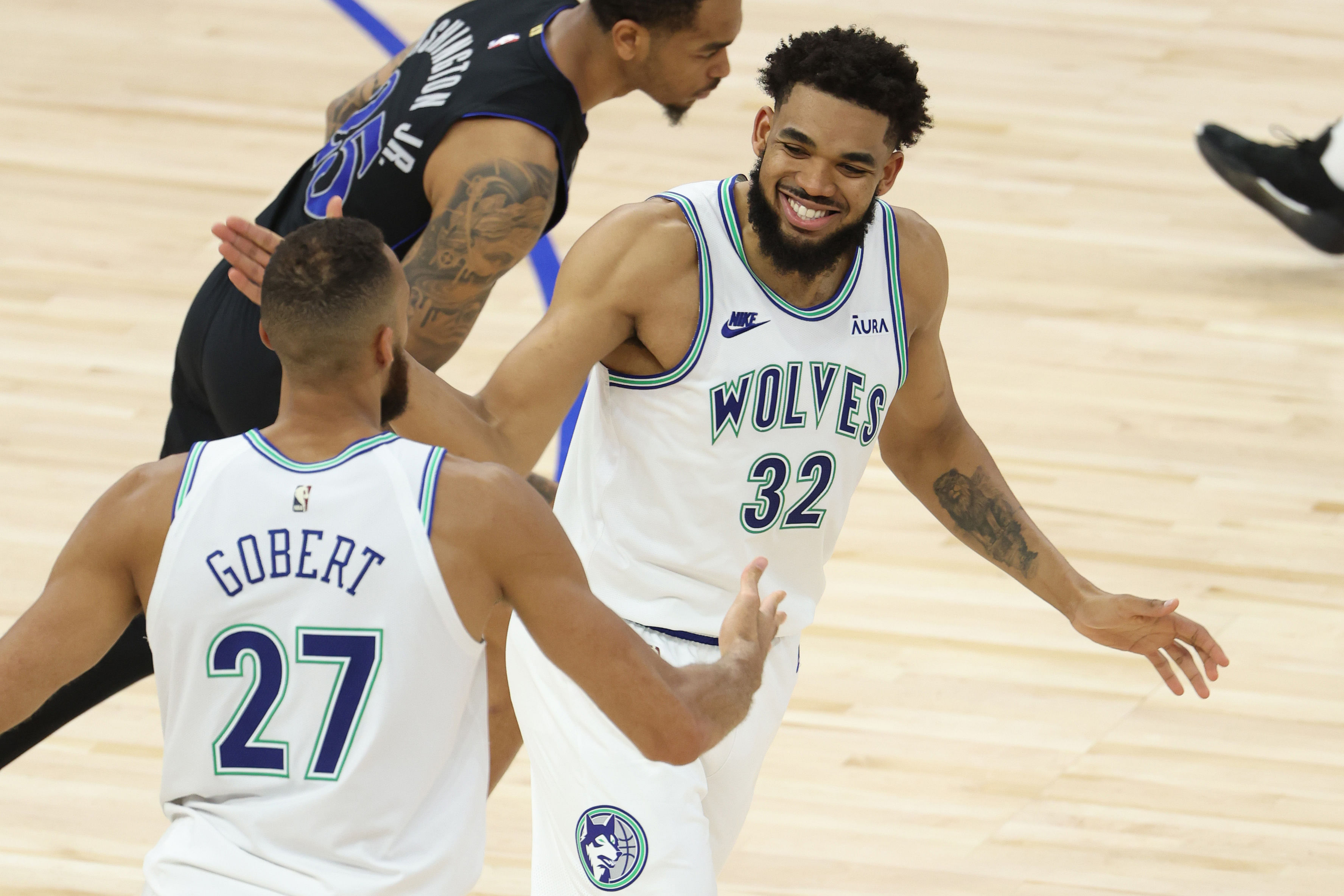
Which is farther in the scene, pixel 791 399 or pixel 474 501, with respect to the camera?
pixel 791 399

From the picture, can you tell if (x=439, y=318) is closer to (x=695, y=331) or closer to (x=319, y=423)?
(x=695, y=331)

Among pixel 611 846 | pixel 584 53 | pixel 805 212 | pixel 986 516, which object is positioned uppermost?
pixel 584 53

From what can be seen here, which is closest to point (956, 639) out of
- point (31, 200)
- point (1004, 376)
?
point (1004, 376)

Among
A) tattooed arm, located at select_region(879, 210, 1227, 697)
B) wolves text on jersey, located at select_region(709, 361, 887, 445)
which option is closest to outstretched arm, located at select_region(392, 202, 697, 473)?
wolves text on jersey, located at select_region(709, 361, 887, 445)

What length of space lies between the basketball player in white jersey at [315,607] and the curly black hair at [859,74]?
0.92 metres

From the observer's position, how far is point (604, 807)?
2.85m

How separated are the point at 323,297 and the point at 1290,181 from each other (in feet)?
18.6

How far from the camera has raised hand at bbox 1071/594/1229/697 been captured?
3.16 m

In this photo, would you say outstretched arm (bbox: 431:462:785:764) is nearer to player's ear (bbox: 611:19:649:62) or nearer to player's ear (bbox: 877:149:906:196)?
player's ear (bbox: 877:149:906:196)

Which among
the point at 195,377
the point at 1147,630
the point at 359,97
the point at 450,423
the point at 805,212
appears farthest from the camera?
the point at 359,97

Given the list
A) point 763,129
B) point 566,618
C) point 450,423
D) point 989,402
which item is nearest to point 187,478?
point 566,618

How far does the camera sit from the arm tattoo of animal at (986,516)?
327 cm

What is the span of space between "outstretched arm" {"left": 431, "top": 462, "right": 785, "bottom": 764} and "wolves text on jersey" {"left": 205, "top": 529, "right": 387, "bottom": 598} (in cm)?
10

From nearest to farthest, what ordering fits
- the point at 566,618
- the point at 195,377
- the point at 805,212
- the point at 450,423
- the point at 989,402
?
1. the point at 566,618
2. the point at 450,423
3. the point at 805,212
4. the point at 195,377
5. the point at 989,402
